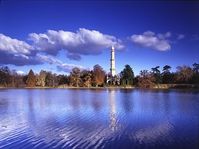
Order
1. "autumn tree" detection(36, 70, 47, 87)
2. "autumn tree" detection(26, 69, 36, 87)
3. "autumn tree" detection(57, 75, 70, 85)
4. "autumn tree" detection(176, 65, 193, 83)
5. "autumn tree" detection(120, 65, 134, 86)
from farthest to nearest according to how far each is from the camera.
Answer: "autumn tree" detection(36, 70, 47, 87), "autumn tree" detection(57, 75, 70, 85), "autumn tree" detection(26, 69, 36, 87), "autumn tree" detection(120, 65, 134, 86), "autumn tree" detection(176, 65, 193, 83)

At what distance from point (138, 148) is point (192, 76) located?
49758mm

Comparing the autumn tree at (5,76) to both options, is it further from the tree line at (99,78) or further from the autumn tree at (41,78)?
the autumn tree at (41,78)

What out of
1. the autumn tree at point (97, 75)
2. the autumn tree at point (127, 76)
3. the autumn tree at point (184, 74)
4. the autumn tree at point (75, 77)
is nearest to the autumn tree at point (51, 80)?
the autumn tree at point (75, 77)

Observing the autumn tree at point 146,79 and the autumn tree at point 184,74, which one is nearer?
the autumn tree at point 184,74

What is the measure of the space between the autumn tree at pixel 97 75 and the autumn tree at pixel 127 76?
483 centimetres

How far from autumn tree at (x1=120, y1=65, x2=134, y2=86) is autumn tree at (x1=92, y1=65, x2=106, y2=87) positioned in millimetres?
4831

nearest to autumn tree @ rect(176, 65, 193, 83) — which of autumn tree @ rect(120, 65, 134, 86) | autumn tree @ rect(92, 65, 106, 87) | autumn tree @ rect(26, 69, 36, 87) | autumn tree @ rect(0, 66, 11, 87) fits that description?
autumn tree @ rect(120, 65, 134, 86)

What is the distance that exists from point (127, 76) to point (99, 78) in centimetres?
690

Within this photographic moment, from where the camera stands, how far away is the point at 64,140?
877 centimetres

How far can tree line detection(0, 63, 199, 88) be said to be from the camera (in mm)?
58812

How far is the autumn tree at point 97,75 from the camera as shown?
7112 centimetres

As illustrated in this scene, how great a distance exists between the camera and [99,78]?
71438 mm

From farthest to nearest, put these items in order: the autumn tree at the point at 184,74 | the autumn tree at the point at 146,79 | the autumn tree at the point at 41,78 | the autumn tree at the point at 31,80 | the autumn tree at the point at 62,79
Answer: the autumn tree at the point at 41,78
the autumn tree at the point at 62,79
the autumn tree at the point at 31,80
the autumn tree at the point at 146,79
the autumn tree at the point at 184,74

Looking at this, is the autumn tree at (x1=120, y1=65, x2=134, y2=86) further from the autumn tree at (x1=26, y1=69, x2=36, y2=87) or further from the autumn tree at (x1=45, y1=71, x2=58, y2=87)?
the autumn tree at (x1=26, y1=69, x2=36, y2=87)
